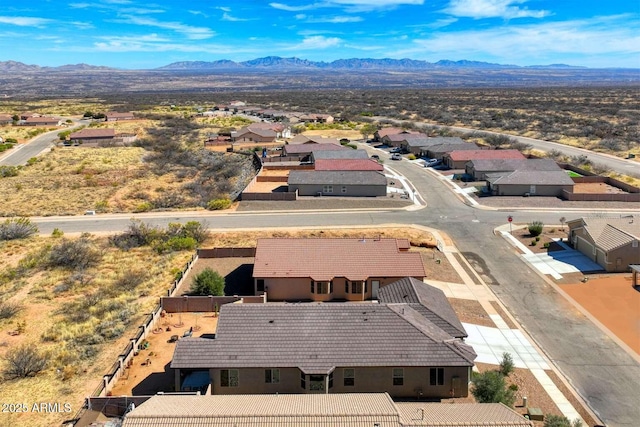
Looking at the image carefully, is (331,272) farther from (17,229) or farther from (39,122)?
(39,122)

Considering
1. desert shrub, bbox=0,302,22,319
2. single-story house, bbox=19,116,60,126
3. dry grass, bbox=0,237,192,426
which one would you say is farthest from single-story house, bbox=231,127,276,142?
desert shrub, bbox=0,302,22,319

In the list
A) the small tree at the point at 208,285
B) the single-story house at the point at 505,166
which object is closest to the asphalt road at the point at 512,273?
the single-story house at the point at 505,166

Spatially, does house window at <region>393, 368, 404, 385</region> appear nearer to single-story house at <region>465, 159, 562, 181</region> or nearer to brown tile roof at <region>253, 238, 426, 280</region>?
brown tile roof at <region>253, 238, 426, 280</region>

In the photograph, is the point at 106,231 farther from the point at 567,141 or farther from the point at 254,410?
the point at 567,141

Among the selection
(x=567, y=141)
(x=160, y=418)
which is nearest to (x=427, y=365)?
(x=160, y=418)

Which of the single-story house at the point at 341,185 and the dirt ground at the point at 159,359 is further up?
the single-story house at the point at 341,185

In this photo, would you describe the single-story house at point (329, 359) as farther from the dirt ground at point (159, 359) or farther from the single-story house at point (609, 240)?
the single-story house at point (609, 240)
